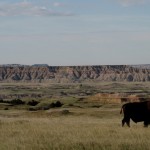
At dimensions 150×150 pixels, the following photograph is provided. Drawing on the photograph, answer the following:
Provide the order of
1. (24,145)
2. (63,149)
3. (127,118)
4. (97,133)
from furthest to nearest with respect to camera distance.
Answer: (127,118) → (97,133) → (24,145) → (63,149)

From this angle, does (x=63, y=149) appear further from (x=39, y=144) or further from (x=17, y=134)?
(x=17, y=134)

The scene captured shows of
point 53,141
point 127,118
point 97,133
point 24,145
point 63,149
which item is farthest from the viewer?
point 127,118

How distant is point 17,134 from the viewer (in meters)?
16.5

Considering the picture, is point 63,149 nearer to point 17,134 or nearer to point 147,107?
point 17,134

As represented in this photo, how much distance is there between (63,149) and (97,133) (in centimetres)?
462

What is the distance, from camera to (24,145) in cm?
1275

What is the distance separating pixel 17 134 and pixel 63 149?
4.95 metres

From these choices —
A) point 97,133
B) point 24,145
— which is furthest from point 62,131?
point 24,145

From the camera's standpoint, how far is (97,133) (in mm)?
16438

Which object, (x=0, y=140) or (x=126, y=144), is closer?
(x=126, y=144)

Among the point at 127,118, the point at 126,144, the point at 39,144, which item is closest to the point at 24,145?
the point at 39,144

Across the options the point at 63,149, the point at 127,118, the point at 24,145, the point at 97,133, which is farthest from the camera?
the point at 127,118

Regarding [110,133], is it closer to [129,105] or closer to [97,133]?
[97,133]

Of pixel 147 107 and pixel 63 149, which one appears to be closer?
pixel 63 149
